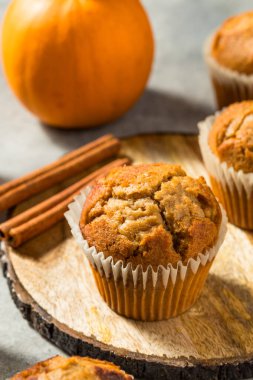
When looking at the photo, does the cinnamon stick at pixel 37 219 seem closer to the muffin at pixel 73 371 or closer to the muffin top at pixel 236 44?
the muffin at pixel 73 371

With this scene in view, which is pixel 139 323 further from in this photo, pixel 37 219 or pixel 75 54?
pixel 75 54

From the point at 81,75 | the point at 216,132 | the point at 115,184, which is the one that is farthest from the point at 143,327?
the point at 81,75

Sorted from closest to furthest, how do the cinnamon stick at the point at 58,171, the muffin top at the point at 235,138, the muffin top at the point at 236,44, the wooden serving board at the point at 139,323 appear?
the wooden serving board at the point at 139,323
the muffin top at the point at 235,138
the cinnamon stick at the point at 58,171
the muffin top at the point at 236,44

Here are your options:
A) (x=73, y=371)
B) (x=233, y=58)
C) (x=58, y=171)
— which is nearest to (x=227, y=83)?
(x=233, y=58)

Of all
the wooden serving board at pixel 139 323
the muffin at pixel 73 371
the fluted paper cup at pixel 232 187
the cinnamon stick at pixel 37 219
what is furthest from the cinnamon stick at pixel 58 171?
the muffin at pixel 73 371

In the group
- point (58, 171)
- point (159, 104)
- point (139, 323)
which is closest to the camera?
point (139, 323)

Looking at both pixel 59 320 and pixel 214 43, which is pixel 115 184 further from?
pixel 214 43

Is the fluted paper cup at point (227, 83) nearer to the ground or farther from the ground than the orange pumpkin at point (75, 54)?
nearer to the ground

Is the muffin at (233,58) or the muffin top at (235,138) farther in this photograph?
the muffin at (233,58)
